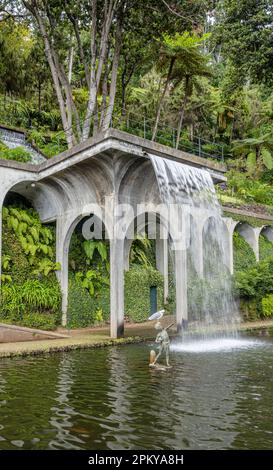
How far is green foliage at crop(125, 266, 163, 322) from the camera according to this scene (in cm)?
1867

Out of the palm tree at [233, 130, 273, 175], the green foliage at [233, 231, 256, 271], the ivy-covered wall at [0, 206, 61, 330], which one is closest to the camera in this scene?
the ivy-covered wall at [0, 206, 61, 330]

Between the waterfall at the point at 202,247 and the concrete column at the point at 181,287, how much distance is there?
0.46 meters

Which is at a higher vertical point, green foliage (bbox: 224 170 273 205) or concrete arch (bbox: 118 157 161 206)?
green foliage (bbox: 224 170 273 205)

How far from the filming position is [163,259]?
67.3ft

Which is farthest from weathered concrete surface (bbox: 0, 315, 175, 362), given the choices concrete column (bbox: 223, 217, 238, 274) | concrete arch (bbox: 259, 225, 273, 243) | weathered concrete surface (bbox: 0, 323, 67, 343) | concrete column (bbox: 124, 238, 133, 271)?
concrete arch (bbox: 259, 225, 273, 243)

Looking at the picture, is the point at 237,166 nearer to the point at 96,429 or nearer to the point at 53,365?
the point at 53,365

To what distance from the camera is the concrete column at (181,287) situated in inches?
577

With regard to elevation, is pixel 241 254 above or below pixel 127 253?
above

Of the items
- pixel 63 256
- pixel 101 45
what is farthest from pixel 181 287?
pixel 101 45

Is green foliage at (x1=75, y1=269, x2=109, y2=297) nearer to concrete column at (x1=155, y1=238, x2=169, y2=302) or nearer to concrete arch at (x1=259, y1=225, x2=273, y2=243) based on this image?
concrete column at (x1=155, y1=238, x2=169, y2=302)

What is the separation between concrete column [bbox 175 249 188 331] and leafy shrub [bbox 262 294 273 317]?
615 centimetres

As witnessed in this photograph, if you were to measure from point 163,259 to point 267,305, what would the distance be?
16.8 feet

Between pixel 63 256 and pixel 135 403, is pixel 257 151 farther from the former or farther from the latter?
pixel 135 403

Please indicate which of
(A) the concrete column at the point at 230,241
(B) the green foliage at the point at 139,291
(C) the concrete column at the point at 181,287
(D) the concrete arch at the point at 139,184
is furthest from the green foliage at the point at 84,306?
(A) the concrete column at the point at 230,241
